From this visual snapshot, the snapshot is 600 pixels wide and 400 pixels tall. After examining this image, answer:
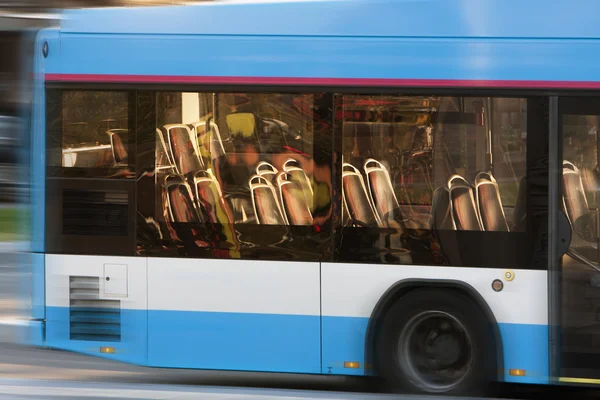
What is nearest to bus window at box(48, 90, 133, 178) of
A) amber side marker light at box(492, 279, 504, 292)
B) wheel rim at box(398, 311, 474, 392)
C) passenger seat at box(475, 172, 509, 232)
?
wheel rim at box(398, 311, 474, 392)

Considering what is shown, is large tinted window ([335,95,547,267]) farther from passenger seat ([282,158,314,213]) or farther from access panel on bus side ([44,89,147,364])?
access panel on bus side ([44,89,147,364])

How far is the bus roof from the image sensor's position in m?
6.16

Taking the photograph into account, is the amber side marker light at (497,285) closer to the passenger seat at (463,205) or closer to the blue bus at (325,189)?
the blue bus at (325,189)

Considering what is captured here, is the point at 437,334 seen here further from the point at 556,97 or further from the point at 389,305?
the point at 556,97

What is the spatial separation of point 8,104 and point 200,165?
61.8 feet

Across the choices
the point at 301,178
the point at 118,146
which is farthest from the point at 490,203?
the point at 118,146

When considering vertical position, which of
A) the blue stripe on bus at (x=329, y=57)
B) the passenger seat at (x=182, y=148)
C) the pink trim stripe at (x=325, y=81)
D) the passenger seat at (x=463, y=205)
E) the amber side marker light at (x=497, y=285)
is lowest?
the amber side marker light at (x=497, y=285)

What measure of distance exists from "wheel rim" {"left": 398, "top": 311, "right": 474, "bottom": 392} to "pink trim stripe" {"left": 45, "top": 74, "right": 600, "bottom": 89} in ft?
4.76

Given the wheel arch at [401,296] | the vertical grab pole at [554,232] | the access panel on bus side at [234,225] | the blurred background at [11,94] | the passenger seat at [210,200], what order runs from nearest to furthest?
the vertical grab pole at [554,232] < the wheel arch at [401,296] < the access panel on bus side at [234,225] < the passenger seat at [210,200] < the blurred background at [11,94]

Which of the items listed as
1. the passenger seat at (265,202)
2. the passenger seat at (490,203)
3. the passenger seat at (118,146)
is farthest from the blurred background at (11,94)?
the passenger seat at (490,203)

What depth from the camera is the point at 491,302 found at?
6.25 m

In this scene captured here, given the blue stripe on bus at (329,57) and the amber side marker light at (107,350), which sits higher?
the blue stripe on bus at (329,57)

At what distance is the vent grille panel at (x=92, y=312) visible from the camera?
679 cm

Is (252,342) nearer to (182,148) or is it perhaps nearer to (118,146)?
(182,148)
